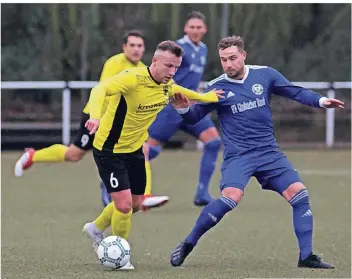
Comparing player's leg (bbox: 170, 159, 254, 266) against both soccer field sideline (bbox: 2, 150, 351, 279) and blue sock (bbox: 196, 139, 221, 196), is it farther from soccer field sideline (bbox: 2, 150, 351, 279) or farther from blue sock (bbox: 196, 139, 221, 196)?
blue sock (bbox: 196, 139, 221, 196)

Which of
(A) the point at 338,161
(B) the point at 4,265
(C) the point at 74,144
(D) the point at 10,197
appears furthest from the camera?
(A) the point at 338,161

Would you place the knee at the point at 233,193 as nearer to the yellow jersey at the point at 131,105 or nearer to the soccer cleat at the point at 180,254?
the soccer cleat at the point at 180,254

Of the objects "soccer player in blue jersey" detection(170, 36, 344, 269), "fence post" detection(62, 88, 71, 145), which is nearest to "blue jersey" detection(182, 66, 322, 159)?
"soccer player in blue jersey" detection(170, 36, 344, 269)

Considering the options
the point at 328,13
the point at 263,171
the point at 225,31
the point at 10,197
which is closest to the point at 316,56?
the point at 328,13

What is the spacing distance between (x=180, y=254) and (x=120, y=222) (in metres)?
0.50

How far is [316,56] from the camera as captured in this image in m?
19.0

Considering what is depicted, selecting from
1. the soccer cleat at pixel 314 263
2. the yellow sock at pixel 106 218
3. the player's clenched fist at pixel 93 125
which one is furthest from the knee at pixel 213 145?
the player's clenched fist at pixel 93 125

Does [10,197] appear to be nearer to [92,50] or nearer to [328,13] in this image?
[92,50]

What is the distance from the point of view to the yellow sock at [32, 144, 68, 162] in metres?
10.2

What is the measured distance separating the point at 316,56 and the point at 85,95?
452 centimetres

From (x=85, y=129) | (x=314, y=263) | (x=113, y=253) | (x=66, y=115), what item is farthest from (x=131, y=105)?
(x=66, y=115)

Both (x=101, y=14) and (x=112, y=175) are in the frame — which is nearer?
(x=112, y=175)

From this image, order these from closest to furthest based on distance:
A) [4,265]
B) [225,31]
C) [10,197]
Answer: [4,265] → [10,197] → [225,31]

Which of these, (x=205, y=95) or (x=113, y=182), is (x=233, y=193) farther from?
(x=113, y=182)
